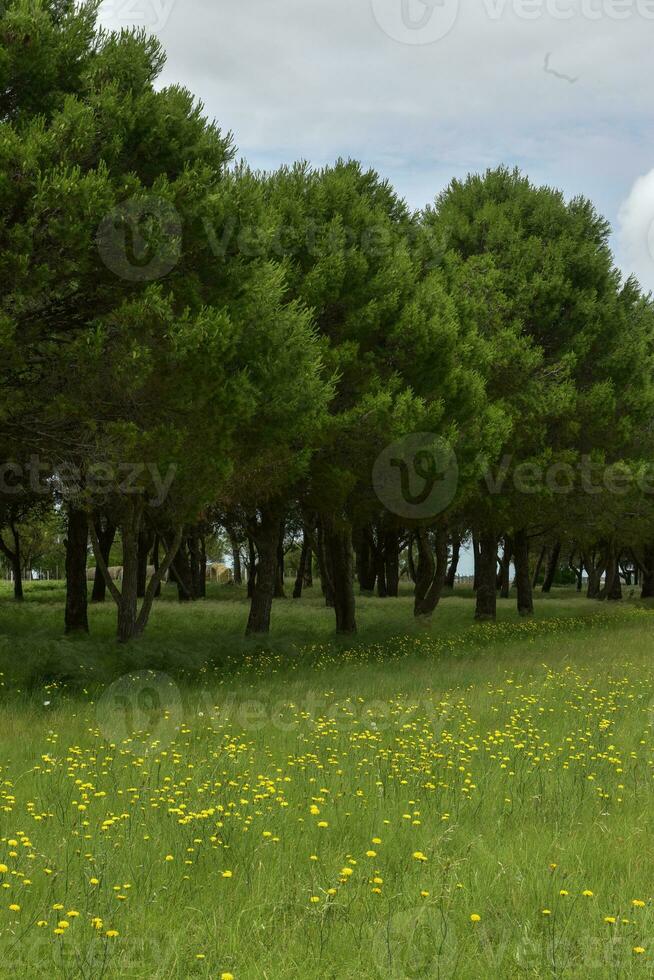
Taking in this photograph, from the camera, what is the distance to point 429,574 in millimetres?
32906

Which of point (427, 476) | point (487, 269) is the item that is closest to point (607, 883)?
point (427, 476)

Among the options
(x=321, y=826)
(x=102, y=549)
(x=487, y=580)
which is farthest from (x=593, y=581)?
(x=321, y=826)

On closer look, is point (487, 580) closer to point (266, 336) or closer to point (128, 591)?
point (128, 591)

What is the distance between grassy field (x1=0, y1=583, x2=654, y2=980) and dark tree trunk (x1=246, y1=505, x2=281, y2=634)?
7.38 metres

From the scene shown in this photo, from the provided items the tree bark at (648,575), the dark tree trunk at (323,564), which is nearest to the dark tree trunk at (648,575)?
the tree bark at (648,575)

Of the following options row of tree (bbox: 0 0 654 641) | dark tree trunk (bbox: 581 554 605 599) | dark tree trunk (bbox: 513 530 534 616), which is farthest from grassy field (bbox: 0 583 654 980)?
dark tree trunk (bbox: 581 554 605 599)

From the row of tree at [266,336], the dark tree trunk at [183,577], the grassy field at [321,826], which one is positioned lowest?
the grassy field at [321,826]

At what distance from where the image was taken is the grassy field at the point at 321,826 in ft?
16.9

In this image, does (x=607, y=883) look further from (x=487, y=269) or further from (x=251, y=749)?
(x=487, y=269)

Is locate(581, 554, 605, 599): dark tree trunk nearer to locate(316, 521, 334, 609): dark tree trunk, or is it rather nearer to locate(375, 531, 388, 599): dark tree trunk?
locate(375, 531, 388, 599): dark tree trunk

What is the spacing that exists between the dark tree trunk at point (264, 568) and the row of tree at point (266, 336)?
9 centimetres

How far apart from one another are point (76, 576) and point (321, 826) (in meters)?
18.0

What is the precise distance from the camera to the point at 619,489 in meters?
30.1

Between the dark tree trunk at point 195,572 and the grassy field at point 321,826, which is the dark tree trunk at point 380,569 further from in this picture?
the grassy field at point 321,826
